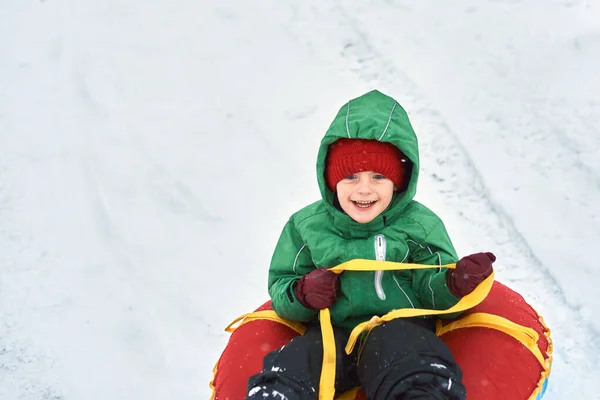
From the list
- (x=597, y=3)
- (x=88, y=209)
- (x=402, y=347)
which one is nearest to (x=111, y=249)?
(x=88, y=209)

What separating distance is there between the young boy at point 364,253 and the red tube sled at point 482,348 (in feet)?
0.31

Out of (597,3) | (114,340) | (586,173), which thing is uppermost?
(597,3)

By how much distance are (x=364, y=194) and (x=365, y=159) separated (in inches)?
4.6

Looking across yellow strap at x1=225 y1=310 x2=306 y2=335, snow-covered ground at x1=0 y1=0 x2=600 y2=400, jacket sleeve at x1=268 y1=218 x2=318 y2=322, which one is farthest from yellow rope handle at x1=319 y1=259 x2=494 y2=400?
snow-covered ground at x1=0 y1=0 x2=600 y2=400

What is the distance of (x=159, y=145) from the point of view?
404 centimetres

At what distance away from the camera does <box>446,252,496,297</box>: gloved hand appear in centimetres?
194

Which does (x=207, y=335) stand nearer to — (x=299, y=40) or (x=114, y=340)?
(x=114, y=340)

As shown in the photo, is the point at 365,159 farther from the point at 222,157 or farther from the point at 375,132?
the point at 222,157

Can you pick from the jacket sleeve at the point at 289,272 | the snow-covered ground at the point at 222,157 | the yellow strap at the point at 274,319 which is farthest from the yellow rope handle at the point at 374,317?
the snow-covered ground at the point at 222,157

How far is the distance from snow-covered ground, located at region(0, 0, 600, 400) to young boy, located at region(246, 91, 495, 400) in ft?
3.51

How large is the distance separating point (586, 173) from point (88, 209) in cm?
286

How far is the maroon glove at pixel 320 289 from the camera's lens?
2.08 meters

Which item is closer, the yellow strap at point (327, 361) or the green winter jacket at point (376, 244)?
the yellow strap at point (327, 361)

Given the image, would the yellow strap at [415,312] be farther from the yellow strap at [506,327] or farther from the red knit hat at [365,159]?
the red knit hat at [365,159]
